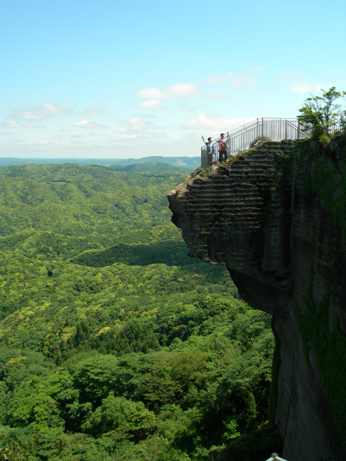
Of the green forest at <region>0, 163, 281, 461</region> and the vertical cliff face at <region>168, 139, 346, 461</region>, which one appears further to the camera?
the green forest at <region>0, 163, 281, 461</region>

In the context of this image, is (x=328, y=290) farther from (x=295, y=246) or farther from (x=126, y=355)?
(x=126, y=355)

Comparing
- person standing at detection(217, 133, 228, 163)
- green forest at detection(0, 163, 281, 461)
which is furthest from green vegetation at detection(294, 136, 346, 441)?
green forest at detection(0, 163, 281, 461)

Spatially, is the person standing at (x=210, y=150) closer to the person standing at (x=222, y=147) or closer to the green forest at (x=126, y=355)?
the person standing at (x=222, y=147)

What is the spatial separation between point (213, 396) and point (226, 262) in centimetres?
1145

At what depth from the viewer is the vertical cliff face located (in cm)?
966

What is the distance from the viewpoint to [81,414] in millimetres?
28641

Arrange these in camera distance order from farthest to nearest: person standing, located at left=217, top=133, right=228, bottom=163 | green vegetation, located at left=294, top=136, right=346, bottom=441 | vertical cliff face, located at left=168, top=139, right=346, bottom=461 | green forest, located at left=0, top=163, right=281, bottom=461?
green forest, located at left=0, top=163, right=281, bottom=461 < person standing, located at left=217, top=133, right=228, bottom=163 < vertical cliff face, located at left=168, top=139, right=346, bottom=461 < green vegetation, located at left=294, top=136, right=346, bottom=441

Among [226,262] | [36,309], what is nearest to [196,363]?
[226,262]

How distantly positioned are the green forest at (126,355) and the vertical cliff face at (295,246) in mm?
4460

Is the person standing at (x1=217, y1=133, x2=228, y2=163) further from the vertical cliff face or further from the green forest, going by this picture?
the green forest

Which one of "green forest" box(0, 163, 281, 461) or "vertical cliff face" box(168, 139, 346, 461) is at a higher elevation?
"vertical cliff face" box(168, 139, 346, 461)

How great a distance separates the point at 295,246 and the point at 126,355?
88.9 feet

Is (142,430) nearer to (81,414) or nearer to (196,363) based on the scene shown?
(196,363)

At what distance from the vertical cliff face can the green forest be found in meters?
4.46
